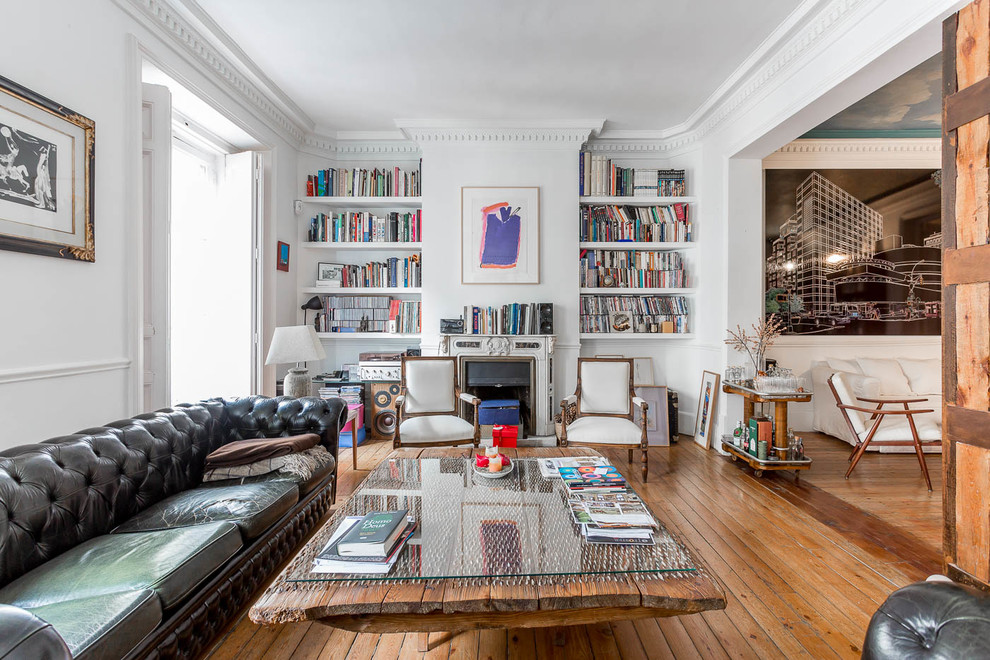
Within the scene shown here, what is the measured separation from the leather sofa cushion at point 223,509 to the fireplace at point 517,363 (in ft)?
8.21

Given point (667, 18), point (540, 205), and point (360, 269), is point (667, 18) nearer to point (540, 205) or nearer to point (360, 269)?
point (540, 205)

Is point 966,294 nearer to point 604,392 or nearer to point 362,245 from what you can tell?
point 604,392

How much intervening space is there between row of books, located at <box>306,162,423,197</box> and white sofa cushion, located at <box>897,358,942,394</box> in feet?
16.8

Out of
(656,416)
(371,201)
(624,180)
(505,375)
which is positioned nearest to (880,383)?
(656,416)

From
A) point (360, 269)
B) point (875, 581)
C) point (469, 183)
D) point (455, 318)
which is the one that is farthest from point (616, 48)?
point (875, 581)

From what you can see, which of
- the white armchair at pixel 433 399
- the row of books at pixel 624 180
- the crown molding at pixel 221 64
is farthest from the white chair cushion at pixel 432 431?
the crown molding at pixel 221 64

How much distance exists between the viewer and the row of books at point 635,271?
15.4 feet

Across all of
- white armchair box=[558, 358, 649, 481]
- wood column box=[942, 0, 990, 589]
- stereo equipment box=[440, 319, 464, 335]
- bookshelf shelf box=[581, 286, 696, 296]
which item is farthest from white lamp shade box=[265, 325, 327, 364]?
wood column box=[942, 0, 990, 589]

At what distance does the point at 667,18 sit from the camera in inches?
115

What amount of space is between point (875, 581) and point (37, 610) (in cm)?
323

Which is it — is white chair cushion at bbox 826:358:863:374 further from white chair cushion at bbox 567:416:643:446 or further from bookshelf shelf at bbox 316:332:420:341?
bookshelf shelf at bbox 316:332:420:341

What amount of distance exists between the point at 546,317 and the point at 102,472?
11.4 ft

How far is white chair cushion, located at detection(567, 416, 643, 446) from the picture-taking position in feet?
10.9

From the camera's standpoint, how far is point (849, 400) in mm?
3648
